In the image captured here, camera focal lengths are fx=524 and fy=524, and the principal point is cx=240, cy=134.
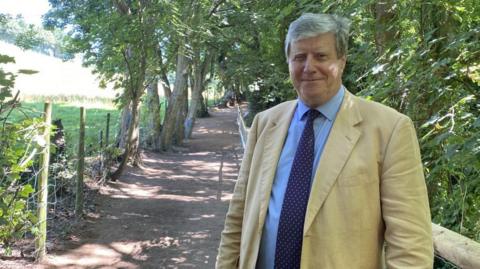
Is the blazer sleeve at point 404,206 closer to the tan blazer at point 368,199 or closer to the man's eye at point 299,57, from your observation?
the tan blazer at point 368,199

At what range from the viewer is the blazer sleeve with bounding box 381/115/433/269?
1715mm

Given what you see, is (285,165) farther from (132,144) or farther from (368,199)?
(132,144)

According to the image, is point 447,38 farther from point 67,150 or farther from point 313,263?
point 67,150

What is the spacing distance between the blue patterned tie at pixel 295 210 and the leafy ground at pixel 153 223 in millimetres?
4593

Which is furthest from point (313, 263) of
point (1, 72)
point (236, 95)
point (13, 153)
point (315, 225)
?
point (236, 95)

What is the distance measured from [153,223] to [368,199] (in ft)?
22.8

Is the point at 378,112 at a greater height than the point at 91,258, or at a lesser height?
greater

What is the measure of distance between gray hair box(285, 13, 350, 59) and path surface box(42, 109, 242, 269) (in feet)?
Result: 16.2

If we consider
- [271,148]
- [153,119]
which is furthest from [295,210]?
[153,119]

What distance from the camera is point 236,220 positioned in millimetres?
2291

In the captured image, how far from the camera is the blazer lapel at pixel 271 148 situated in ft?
6.64

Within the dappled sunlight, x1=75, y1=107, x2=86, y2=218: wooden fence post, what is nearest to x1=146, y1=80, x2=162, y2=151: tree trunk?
x1=75, y1=107, x2=86, y2=218: wooden fence post

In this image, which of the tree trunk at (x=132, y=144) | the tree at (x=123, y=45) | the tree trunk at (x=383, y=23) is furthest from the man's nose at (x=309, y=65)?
the tree trunk at (x=132, y=144)

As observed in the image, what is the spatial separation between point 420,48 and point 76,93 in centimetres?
4341
